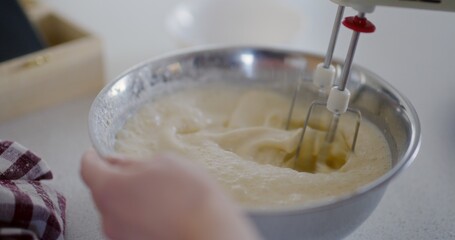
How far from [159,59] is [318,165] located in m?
0.22

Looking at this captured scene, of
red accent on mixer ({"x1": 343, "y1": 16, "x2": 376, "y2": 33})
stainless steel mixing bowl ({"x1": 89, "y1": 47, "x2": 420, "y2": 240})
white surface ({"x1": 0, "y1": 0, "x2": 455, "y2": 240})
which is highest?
red accent on mixer ({"x1": 343, "y1": 16, "x2": 376, "y2": 33})

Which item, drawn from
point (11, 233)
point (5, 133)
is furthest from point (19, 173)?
point (5, 133)

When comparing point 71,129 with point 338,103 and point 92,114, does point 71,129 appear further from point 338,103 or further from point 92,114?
point 338,103

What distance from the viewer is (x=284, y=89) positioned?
651 mm

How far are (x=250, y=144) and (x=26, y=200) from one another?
0.23 meters

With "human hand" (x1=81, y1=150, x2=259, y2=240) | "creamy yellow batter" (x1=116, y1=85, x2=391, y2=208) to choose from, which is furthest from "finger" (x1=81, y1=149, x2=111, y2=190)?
"creamy yellow batter" (x1=116, y1=85, x2=391, y2=208)

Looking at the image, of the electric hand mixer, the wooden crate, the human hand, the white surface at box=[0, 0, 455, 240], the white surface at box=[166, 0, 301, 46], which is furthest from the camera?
the white surface at box=[166, 0, 301, 46]

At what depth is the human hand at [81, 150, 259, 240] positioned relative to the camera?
1.06 ft

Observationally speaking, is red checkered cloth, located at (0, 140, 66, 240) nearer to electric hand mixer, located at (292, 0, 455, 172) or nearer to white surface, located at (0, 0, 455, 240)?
white surface, located at (0, 0, 455, 240)

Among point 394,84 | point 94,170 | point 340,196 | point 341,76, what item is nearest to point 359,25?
point 341,76

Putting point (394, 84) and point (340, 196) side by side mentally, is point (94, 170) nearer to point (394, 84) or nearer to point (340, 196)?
point (340, 196)

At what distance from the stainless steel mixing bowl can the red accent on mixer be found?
0.10 m

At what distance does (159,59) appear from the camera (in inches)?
23.6

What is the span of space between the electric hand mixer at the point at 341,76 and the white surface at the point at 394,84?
0.32 ft
